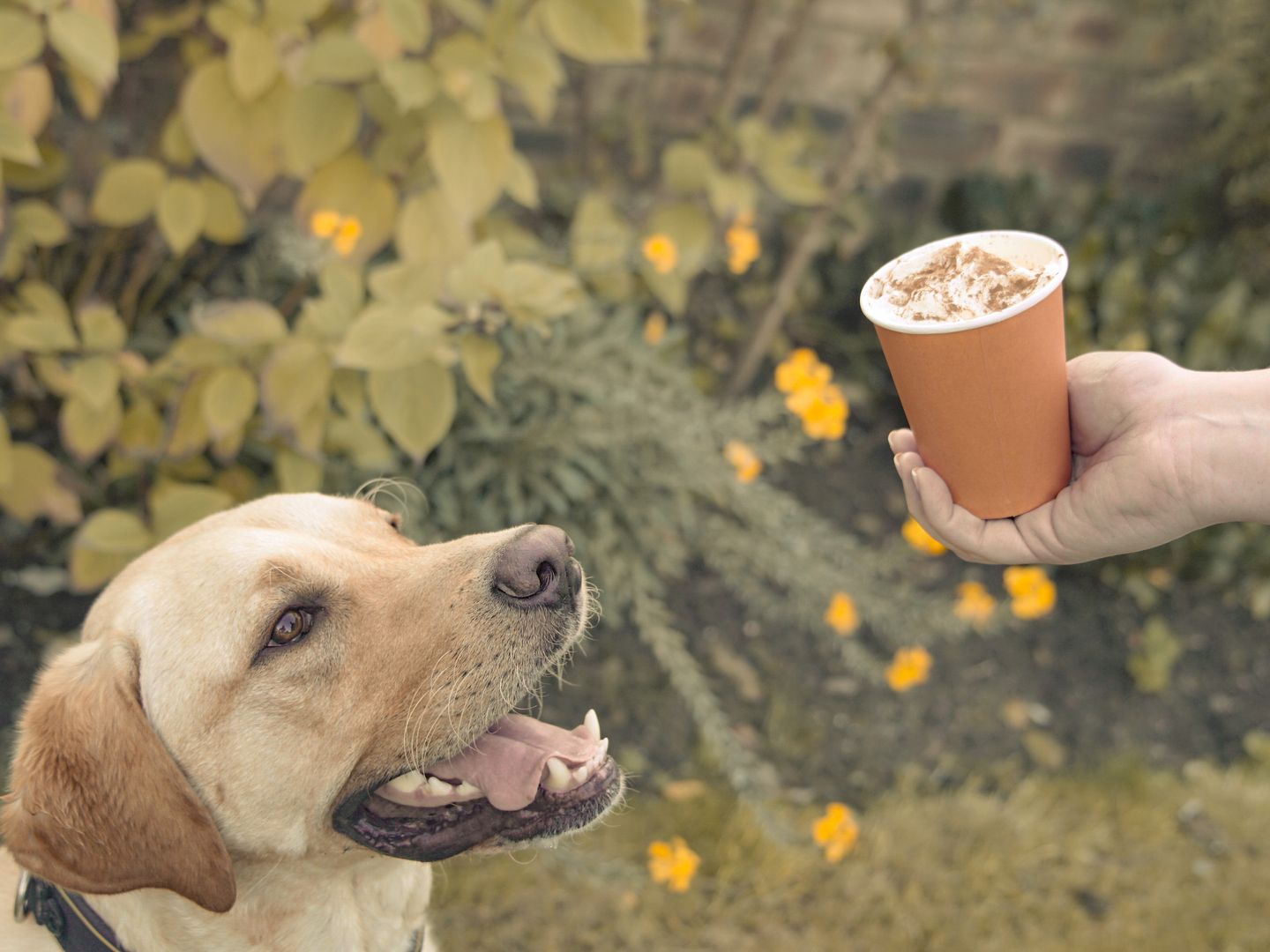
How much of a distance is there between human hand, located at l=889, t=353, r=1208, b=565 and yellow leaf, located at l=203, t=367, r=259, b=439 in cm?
168

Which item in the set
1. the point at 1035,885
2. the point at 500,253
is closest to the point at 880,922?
the point at 1035,885

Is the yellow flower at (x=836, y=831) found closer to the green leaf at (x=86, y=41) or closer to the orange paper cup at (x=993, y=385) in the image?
the orange paper cup at (x=993, y=385)

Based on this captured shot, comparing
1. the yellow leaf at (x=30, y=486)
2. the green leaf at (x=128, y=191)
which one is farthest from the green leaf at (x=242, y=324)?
the yellow leaf at (x=30, y=486)

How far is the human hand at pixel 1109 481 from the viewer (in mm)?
1929

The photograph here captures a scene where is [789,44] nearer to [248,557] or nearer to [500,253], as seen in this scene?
[500,253]

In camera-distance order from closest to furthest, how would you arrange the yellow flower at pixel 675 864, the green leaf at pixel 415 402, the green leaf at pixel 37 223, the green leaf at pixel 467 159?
the green leaf at pixel 415 402 < the green leaf at pixel 467 159 < the green leaf at pixel 37 223 < the yellow flower at pixel 675 864

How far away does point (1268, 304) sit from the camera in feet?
15.1

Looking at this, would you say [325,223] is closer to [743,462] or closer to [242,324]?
[242,324]

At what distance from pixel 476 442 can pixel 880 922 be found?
2.04 m

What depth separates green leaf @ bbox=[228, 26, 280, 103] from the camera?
2693 mm

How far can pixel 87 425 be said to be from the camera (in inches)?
113

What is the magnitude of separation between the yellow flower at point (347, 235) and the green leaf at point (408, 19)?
518 mm

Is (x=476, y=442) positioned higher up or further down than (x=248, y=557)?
further down

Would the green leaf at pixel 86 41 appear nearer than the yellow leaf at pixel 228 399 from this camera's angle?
Yes
